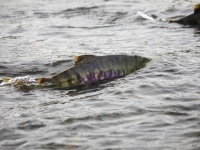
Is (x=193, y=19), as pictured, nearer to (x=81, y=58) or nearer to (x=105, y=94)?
(x=81, y=58)

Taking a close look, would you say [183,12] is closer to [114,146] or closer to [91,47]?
[91,47]

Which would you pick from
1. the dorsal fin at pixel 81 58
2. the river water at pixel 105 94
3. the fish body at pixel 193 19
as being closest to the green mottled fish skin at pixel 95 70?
the dorsal fin at pixel 81 58

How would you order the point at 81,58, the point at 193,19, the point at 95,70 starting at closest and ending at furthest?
the point at 81,58 < the point at 95,70 < the point at 193,19

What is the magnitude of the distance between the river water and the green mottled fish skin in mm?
141

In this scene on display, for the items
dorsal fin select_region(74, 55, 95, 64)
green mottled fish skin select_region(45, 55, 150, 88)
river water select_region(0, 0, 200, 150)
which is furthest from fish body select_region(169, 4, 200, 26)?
dorsal fin select_region(74, 55, 95, 64)

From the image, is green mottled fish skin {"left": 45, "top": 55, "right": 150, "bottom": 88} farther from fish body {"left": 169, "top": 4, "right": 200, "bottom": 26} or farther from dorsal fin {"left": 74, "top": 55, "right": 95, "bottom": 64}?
fish body {"left": 169, "top": 4, "right": 200, "bottom": 26}

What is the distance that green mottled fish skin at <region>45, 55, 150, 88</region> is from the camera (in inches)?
258

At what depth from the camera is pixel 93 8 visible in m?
15.7

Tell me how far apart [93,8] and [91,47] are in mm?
6166

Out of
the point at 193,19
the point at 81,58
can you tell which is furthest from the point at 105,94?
the point at 193,19

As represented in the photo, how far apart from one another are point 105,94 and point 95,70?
0.59m

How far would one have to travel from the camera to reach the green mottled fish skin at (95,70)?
6.56 metres

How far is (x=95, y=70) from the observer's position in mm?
6785

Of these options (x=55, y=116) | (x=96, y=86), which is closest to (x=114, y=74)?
(x=96, y=86)
